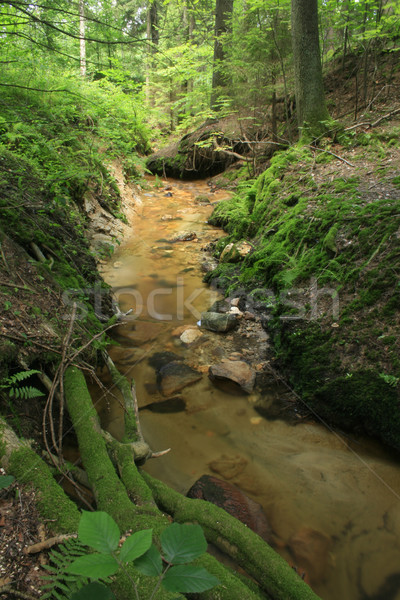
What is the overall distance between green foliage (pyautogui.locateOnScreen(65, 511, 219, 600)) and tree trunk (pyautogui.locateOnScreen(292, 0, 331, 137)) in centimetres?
808

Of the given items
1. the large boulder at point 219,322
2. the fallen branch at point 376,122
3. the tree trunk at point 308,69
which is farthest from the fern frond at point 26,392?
the fallen branch at point 376,122

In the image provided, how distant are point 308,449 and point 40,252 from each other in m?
3.57

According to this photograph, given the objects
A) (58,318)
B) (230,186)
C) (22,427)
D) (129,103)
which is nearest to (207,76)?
(129,103)

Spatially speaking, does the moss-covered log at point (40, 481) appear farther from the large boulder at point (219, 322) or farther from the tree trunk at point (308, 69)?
the tree trunk at point (308, 69)

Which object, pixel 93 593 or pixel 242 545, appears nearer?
pixel 93 593

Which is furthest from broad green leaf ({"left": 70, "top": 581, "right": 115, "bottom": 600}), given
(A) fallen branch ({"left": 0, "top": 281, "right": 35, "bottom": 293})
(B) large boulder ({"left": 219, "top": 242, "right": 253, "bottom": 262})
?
(B) large boulder ({"left": 219, "top": 242, "right": 253, "bottom": 262})

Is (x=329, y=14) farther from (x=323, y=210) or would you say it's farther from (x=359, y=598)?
(x=359, y=598)

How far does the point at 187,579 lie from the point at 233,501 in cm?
213

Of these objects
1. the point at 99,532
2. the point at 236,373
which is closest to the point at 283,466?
the point at 236,373

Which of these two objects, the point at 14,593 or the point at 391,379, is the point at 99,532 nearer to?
the point at 14,593

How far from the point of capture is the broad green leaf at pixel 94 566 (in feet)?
2.56

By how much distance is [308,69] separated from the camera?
684 centimetres

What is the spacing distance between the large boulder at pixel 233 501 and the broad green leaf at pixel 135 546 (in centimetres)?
→ 202

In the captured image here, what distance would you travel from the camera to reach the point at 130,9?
23.1m
